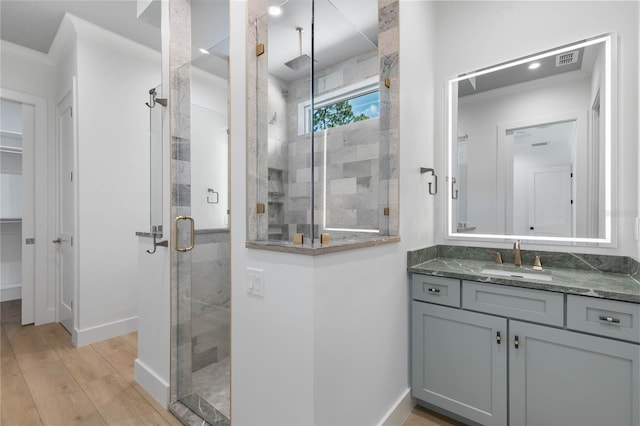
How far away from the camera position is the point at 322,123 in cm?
212

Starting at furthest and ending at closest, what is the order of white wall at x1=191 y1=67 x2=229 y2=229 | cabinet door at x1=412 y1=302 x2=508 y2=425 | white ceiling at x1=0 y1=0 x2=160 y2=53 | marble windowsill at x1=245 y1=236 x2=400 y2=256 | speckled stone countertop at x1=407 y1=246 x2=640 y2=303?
white ceiling at x1=0 y1=0 x2=160 y2=53, white wall at x1=191 y1=67 x2=229 y2=229, cabinet door at x1=412 y1=302 x2=508 y2=425, speckled stone countertop at x1=407 y1=246 x2=640 y2=303, marble windowsill at x1=245 y1=236 x2=400 y2=256

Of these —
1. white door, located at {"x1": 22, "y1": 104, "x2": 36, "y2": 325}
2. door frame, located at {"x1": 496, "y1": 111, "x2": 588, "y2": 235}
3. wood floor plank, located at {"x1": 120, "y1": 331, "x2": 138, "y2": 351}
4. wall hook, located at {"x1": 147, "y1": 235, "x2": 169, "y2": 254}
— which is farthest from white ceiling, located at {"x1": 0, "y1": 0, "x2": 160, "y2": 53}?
door frame, located at {"x1": 496, "y1": 111, "x2": 588, "y2": 235}

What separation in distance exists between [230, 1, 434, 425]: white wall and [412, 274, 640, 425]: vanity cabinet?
0.17 meters

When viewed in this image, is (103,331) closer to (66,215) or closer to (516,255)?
(66,215)

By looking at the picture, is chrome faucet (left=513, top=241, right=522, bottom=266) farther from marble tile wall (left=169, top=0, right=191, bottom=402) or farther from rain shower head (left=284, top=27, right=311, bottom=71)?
marble tile wall (left=169, top=0, right=191, bottom=402)

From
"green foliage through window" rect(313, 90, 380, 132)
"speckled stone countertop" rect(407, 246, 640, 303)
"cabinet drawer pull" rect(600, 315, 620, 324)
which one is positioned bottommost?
"cabinet drawer pull" rect(600, 315, 620, 324)

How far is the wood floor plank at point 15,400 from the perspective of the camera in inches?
72.7

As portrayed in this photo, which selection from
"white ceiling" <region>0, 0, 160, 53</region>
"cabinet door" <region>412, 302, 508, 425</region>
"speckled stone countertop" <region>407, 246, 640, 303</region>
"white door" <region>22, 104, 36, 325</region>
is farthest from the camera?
"white door" <region>22, 104, 36, 325</region>

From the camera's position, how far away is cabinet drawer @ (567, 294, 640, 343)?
1.35m

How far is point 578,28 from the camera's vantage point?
6.10 ft

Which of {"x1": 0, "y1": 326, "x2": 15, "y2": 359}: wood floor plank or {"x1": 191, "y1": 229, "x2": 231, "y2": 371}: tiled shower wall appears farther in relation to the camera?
{"x1": 0, "y1": 326, "x2": 15, "y2": 359}: wood floor plank

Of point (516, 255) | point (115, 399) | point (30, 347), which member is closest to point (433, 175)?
point (516, 255)

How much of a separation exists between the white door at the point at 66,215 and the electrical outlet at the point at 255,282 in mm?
2682

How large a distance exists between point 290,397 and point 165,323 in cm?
115
